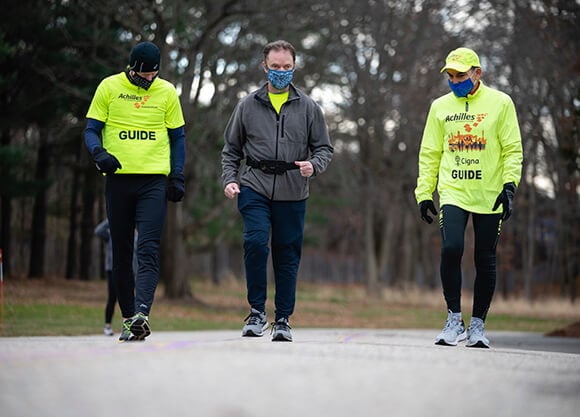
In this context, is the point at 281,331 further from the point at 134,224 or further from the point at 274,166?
the point at 134,224

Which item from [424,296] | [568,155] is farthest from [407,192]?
[568,155]

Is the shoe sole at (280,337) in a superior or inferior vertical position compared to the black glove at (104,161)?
inferior

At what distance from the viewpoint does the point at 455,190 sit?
7887 mm

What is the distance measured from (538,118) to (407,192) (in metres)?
6.38

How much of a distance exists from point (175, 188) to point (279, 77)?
3.86ft

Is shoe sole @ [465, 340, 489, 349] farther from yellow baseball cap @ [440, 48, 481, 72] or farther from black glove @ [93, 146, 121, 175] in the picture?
black glove @ [93, 146, 121, 175]

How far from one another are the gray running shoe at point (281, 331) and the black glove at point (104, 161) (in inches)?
66.7

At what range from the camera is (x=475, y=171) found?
784cm

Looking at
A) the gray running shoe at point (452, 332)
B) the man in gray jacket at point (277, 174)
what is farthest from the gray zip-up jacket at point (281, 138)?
the gray running shoe at point (452, 332)

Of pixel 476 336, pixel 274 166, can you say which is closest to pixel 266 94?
pixel 274 166

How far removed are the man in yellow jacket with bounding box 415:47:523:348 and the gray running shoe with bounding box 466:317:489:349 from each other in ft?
0.08

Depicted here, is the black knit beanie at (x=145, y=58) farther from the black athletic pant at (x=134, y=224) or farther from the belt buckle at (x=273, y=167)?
the belt buckle at (x=273, y=167)

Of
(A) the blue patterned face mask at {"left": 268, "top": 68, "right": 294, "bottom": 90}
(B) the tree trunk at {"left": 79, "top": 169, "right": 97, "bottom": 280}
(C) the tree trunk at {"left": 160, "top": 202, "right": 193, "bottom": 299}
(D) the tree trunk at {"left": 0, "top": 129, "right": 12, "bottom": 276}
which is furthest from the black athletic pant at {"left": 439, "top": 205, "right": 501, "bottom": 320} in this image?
(B) the tree trunk at {"left": 79, "top": 169, "right": 97, "bottom": 280}

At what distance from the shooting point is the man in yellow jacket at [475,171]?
7.80m
